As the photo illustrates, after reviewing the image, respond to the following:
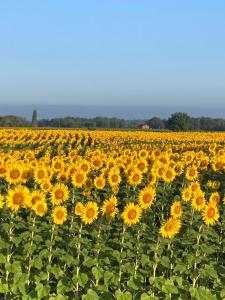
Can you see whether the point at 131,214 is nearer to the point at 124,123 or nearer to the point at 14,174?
the point at 14,174

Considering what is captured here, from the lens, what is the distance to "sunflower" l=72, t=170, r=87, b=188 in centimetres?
977

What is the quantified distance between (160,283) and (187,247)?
132 cm

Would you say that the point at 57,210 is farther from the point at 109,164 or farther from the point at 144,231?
the point at 109,164

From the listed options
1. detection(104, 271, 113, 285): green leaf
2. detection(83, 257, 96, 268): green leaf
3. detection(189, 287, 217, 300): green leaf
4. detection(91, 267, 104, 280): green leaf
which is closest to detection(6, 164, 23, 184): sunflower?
detection(83, 257, 96, 268): green leaf

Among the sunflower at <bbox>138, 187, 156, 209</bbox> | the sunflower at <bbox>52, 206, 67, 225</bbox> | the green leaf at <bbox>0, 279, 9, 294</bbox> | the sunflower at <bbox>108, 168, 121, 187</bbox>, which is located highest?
the sunflower at <bbox>108, 168, 121, 187</bbox>

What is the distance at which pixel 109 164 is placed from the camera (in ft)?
38.6

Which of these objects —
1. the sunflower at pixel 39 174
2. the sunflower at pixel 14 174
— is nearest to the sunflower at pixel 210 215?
the sunflower at pixel 39 174

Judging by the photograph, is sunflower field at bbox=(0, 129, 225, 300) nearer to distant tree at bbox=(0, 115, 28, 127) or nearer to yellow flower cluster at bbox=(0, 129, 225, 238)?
yellow flower cluster at bbox=(0, 129, 225, 238)

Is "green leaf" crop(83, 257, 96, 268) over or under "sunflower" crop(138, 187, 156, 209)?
under

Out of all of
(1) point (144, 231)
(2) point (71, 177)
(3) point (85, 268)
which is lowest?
(3) point (85, 268)

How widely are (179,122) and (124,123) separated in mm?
51972

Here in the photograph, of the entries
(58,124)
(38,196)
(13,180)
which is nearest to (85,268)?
(38,196)

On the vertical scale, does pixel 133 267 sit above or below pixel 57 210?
below

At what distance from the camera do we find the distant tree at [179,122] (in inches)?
3469
